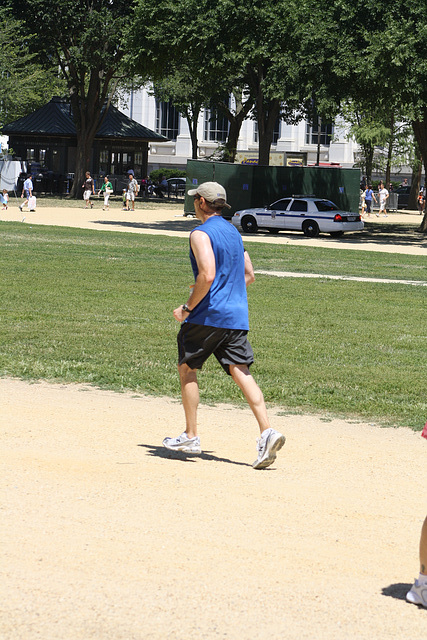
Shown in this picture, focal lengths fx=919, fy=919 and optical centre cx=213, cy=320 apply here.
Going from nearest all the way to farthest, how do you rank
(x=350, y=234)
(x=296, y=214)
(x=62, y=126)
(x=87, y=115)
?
(x=296, y=214) < (x=350, y=234) < (x=87, y=115) < (x=62, y=126)

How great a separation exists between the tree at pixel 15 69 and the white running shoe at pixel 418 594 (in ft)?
156

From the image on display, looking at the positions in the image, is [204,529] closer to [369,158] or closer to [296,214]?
[296,214]

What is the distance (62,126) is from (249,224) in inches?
1036

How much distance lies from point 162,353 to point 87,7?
43.3 metres

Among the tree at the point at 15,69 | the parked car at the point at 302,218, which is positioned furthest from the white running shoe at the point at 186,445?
the tree at the point at 15,69

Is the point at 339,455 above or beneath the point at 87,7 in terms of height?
beneath

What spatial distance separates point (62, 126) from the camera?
58344 millimetres

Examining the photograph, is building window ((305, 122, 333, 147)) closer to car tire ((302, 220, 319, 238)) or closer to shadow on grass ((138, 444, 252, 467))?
car tire ((302, 220, 319, 238))

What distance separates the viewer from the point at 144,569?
415cm

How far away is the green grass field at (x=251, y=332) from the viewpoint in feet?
28.3

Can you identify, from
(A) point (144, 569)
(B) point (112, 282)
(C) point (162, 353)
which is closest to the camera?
(A) point (144, 569)

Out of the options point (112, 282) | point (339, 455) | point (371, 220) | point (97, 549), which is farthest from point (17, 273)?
point (371, 220)

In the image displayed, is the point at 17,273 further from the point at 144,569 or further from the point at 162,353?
the point at 144,569

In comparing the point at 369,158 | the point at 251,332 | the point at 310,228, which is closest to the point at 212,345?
the point at 251,332
